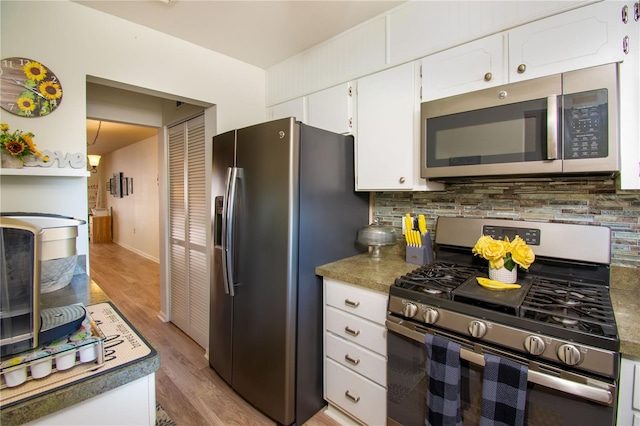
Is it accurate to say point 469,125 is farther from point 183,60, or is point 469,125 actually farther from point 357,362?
point 183,60

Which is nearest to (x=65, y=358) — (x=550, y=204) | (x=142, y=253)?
(x=550, y=204)

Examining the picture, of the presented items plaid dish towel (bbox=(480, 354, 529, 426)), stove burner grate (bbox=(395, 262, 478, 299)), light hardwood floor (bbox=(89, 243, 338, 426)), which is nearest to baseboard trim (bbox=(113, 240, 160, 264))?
light hardwood floor (bbox=(89, 243, 338, 426))

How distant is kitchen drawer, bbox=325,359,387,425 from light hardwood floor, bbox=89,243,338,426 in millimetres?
182

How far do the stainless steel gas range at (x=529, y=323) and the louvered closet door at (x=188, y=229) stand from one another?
181 centimetres

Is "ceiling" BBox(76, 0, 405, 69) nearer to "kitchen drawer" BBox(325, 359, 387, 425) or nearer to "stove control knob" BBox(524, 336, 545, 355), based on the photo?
"stove control knob" BBox(524, 336, 545, 355)

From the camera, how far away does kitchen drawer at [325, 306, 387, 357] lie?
1.49 m

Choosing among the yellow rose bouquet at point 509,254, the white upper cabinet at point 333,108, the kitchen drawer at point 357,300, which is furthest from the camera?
the white upper cabinet at point 333,108

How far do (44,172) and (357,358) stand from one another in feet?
6.13

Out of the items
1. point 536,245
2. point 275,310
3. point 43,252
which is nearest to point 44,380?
point 43,252

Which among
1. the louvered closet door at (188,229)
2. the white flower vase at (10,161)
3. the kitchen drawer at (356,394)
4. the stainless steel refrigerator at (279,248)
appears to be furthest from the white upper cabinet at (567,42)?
the white flower vase at (10,161)

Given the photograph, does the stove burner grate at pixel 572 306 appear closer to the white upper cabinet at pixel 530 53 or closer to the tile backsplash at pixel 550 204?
the tile backsplash at pixel 550 204

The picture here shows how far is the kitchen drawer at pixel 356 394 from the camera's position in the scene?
1.51m

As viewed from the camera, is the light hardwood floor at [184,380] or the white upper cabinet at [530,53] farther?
the light hardwood floor at [184,380]

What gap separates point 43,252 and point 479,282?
1.56 metres
